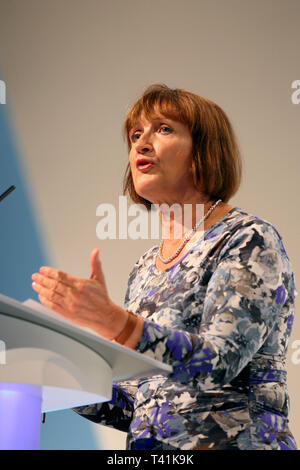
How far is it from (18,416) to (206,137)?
2.81ft

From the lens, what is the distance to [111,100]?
2619 millimetres

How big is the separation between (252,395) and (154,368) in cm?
33

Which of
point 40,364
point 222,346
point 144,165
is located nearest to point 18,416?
point 40,364

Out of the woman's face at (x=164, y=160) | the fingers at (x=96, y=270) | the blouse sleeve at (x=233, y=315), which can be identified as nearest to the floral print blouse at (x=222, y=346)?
the blouse sleeve at (x=233, y=315)

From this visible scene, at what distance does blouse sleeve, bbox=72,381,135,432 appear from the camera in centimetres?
132

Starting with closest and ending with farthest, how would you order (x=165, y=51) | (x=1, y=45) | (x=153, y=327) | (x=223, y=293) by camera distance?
1. (x=153, y=327)
2. (x=223, y=293)
3. (x=165, y=51)
4. (x=1, y=45)

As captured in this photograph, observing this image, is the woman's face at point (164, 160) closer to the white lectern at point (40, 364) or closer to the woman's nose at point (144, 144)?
the woman's nose at point (144, 144)

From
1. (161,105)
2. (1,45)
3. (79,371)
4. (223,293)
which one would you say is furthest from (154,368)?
(1,45)

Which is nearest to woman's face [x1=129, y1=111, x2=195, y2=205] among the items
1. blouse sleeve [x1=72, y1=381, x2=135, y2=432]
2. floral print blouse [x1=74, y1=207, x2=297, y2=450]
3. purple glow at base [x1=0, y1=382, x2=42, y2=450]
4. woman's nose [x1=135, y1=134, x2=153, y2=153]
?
woman's nose [x1=135, y1=134, x2=153, y2=153]

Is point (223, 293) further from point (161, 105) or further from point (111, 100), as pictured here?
point (111, 100)

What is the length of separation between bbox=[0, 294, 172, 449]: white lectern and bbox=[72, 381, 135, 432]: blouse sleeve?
452 millimetres

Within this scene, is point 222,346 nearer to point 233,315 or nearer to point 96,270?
point 233,315

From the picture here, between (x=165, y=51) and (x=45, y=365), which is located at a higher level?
(x=165, y=51)

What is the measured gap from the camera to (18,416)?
830 mm
